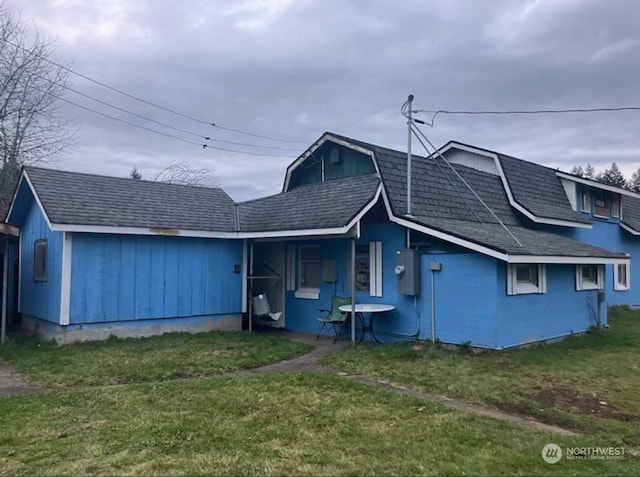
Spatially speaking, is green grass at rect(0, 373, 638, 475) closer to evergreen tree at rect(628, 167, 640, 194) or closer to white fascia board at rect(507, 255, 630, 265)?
white fascia board at rect(507, 255, 630, 265)

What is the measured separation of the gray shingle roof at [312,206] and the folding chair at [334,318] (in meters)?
1.84

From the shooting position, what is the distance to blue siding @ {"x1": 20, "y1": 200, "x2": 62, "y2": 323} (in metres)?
10.0

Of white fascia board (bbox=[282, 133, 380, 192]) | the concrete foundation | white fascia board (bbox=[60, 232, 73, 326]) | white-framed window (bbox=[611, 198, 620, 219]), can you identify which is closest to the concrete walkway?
white fascia board (bbox=[60, 232, 73, 326])

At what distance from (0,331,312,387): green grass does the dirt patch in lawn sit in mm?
4241

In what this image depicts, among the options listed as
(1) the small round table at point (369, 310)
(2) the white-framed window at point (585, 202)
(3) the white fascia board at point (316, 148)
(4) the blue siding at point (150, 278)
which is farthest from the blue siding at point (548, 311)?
(4) the blue siding at point (150, 278)

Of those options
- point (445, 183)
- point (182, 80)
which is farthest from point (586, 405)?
point (182, 80)

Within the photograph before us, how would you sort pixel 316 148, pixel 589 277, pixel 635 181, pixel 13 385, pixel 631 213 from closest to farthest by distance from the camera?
pixel 13 385 → pixel 589 277 → pixel 316 148 → pixel 631 213 → pixel 635 181

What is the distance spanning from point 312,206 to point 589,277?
667cm

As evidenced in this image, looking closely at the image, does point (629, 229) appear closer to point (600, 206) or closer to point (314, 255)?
point (600, 206)

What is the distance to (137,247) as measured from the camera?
34.8 ft

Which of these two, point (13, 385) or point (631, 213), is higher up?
point (631, 213)

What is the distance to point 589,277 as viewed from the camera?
1162cm

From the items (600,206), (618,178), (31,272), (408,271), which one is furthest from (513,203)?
(618,178)

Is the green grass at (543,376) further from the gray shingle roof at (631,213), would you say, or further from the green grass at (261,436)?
the gray shingle roof at (631,213)
